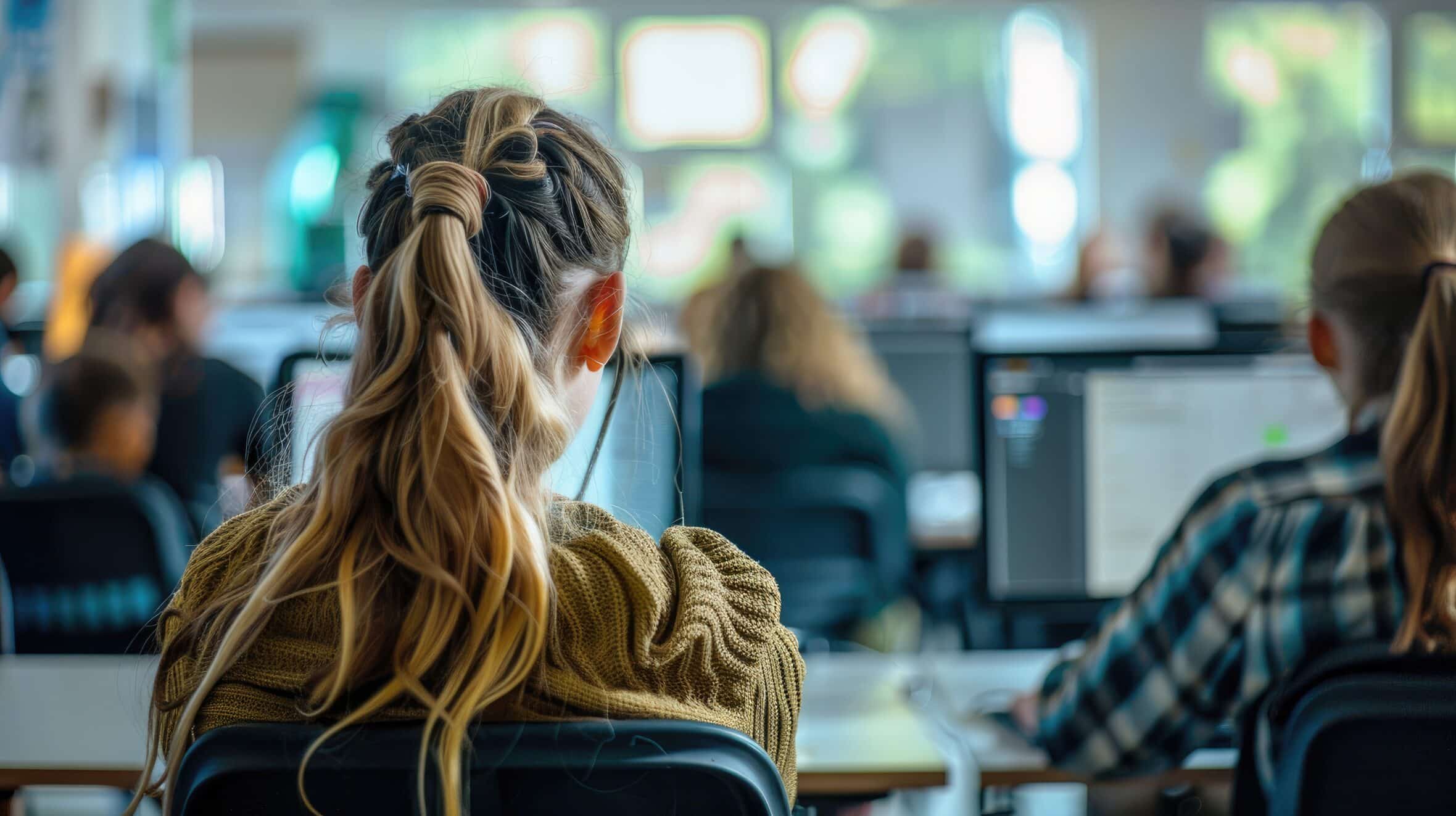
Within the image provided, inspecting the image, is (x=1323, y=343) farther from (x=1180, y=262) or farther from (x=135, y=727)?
(x=1180, y=262)

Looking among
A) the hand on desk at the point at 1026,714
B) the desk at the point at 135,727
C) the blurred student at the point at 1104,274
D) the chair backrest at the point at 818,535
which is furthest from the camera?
the blurred student at the point at 1104,274

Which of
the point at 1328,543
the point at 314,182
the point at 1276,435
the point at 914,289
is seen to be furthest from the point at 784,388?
the point at 314,182

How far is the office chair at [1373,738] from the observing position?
0.84 metres

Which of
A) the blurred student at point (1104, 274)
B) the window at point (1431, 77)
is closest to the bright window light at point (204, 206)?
the blurred student at point (1104, 274)

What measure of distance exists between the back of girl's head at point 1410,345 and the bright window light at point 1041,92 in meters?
5.61

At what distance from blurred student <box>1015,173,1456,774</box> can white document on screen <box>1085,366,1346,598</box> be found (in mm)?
350

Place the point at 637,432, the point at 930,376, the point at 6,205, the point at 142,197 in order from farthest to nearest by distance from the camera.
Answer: the point at 6,205 → the point at 142,197 → the point at 930,376 → the point at 637,432

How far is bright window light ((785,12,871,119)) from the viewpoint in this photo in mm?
6668

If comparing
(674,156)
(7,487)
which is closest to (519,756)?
(7,487)

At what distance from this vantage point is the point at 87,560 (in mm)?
1739

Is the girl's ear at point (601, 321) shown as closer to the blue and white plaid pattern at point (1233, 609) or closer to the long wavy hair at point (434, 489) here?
the long wavy hair at point (434, 489)

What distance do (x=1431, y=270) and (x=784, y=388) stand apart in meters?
1.38

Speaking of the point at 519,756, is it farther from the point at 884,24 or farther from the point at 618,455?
the point at 884,24

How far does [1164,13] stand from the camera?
6582 mm
